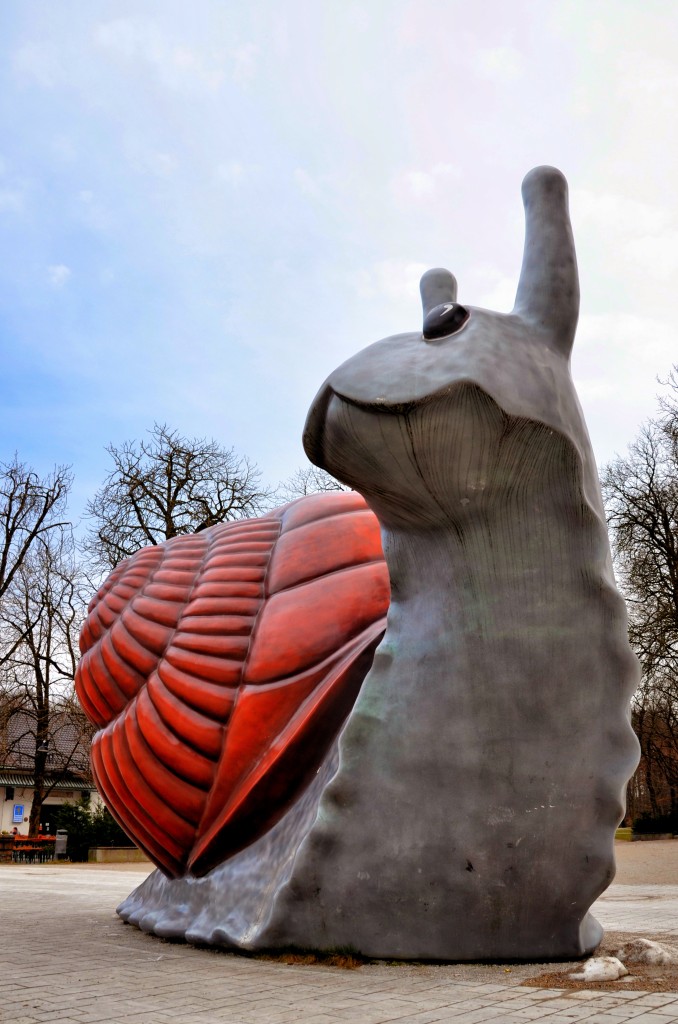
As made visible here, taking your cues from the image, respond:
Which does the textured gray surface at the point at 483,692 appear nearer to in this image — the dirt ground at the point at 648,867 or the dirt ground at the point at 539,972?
the dirt ground at the point at 539,972

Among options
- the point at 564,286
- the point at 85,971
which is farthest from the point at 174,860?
the point at 564,286

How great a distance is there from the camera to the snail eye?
4.56 metres

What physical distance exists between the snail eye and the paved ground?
10.1 ft

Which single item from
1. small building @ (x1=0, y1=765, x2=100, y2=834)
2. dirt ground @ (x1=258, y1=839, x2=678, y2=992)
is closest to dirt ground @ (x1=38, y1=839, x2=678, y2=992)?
dirt ground @ (x1=258, y1=839, x2=678, y2=992)

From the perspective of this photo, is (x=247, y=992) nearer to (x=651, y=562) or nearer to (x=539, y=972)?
(x=539, y=972)

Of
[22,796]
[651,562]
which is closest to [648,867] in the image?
[651,562]

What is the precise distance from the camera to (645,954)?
15.2 ft

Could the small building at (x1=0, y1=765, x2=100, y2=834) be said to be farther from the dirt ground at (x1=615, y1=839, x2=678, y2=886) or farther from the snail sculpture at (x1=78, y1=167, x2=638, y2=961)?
the snail sculpture at (x1=78, y1=167, x2=638, y2=961)

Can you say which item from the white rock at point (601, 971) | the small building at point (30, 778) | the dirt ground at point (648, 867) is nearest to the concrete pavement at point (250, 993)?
the white rock at point (601, 971)

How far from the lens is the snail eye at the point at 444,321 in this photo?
179 inches

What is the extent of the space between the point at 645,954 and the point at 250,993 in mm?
2146

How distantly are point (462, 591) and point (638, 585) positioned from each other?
1799cm

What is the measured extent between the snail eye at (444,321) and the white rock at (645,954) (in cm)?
341

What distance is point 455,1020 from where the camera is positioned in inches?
128
